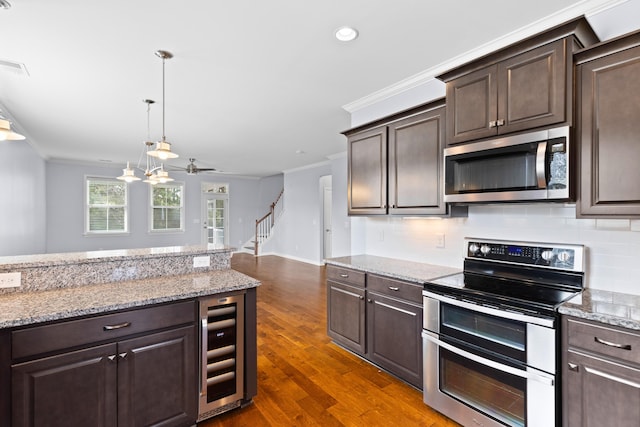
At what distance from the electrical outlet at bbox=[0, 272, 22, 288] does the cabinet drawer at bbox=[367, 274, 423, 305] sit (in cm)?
248

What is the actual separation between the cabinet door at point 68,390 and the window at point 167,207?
8005mm

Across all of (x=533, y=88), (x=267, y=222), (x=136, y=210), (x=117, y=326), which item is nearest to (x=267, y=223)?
(x=267, y=222)

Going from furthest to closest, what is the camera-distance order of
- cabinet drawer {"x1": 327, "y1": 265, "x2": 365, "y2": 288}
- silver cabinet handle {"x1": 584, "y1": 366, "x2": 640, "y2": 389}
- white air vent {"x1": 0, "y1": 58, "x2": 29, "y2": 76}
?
cabinet drawer {"x1": 327, "y1": 265, "x2": 365, "y2": 288} < white air vent {"x1": 0, "y1": 58, "x2": 29, "y2": 76} < silver cabinet handle {"x1": 584, "y1": 366, "x2": 640, "y2": 389}

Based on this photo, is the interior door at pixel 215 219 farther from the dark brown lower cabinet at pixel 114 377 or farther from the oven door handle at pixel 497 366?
the oven door handle at pixel 497 366

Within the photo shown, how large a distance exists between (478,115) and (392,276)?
1.38 metres

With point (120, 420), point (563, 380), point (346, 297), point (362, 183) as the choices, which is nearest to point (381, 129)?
point (362, 183)

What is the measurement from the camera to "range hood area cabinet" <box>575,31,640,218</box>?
162 cm

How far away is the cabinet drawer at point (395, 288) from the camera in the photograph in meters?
2.38

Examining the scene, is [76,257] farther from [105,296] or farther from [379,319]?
[379,319]

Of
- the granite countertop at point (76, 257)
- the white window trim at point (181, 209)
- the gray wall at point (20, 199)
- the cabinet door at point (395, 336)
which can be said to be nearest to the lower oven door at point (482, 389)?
the cabinet door at point (395, 336)

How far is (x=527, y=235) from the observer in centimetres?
231

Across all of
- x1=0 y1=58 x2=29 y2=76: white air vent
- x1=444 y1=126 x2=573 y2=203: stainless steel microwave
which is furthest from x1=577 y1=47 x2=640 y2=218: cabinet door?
x1=0 y1=58 x2=29 y2=76: white air vent

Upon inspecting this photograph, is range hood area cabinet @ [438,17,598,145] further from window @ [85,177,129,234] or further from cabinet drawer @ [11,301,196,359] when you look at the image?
window @ [85,177,129,234]

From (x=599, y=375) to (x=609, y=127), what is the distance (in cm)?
130
